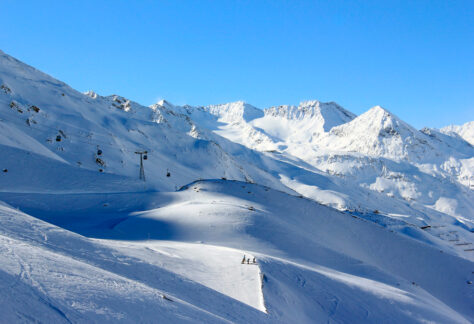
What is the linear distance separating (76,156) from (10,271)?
1696 inches

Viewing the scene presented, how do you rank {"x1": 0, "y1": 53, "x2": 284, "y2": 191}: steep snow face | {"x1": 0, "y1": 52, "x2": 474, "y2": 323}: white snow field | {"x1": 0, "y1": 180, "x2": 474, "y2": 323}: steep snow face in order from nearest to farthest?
{"x1": 0, "y1": 52, "x2": 474, "y2": 323}: white snow field
{"x1": 0, "y1": 180, "x2": 474, "y2": 323}: steep snow face
{"x1": 0, "y1": 53, "x2": 284, "y2": 191}: steep snow face

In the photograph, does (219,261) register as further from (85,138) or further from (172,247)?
(85,138)

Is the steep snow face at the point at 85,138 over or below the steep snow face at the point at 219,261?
over

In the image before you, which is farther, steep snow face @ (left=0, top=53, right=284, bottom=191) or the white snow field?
steep snow face @ (left=0, top=53, right=284, bottom=191)

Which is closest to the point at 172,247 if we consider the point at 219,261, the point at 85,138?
the point at 219,261

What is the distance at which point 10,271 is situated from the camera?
6637 millimetres

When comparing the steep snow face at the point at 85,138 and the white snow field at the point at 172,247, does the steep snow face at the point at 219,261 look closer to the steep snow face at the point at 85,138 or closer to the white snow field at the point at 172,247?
the white snow field at the point at 172,247

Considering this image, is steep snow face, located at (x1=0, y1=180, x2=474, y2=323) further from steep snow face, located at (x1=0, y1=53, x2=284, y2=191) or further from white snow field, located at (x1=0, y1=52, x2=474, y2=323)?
steep snow face, located at (x1=0, y1=53, x2=284, y2=191)

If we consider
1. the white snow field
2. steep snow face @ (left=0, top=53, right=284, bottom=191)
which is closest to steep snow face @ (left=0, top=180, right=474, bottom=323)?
the white snow field

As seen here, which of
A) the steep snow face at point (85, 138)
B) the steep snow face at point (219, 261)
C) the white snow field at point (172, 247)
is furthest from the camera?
the steep snow face at point (85, 138)

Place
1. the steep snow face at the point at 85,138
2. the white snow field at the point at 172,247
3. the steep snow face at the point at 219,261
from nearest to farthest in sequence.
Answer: the white snow field at the point at 172,247 → the steep snow face at the point at 219,261 → the steep snow face at the point at 85,138

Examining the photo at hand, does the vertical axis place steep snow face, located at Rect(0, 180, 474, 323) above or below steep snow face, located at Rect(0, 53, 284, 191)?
below

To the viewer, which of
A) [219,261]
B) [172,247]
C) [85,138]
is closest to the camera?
[219,261]

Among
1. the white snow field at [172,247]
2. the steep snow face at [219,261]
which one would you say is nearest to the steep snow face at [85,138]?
the white snow field at [172,247]
